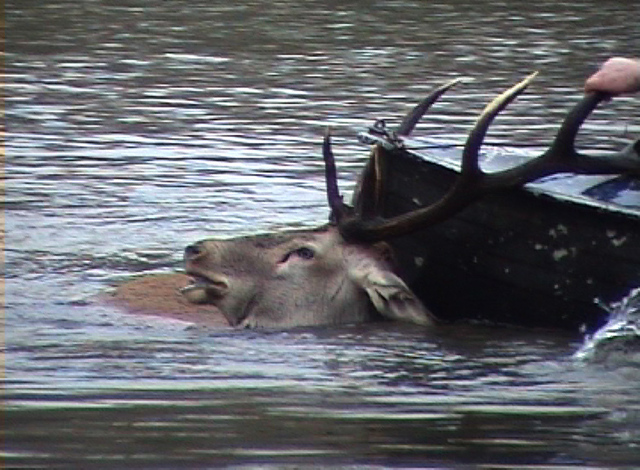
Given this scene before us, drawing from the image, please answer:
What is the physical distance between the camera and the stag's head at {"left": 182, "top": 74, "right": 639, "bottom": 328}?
1014 centimetres

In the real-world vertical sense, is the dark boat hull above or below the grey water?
above

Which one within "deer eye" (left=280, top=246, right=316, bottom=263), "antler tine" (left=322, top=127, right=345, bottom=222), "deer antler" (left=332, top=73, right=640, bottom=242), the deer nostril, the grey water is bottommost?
the grey water

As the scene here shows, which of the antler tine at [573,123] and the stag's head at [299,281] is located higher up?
the antler tine at [573,123]

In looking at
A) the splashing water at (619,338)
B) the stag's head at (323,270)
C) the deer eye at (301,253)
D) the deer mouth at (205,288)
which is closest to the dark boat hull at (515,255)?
the splashing water at (619,338)

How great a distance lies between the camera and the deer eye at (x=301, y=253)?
10336mm

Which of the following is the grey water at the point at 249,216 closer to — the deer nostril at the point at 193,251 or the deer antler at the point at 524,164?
the deer nostril at the point at 193,251

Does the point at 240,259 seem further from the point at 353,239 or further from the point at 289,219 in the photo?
the point at 289,219

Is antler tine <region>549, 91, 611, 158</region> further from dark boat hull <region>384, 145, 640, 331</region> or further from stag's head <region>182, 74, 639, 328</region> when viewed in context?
stag's head <region>182, 74, 639, 328</region>

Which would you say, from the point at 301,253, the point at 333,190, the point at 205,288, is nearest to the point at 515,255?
the point at 333,190

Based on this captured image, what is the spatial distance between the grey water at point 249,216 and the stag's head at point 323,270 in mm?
150

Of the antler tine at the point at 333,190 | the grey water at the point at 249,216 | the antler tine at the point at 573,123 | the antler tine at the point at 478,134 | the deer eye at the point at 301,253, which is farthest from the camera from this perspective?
the deer eye at the point at 301,253

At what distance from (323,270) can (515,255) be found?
988 mm

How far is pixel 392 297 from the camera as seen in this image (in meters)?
10.2

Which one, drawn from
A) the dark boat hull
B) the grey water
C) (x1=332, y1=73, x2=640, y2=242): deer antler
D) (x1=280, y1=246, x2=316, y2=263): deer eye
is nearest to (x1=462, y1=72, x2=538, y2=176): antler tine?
(x1=332, y1=73, x2=640, y2=242): deer antler
